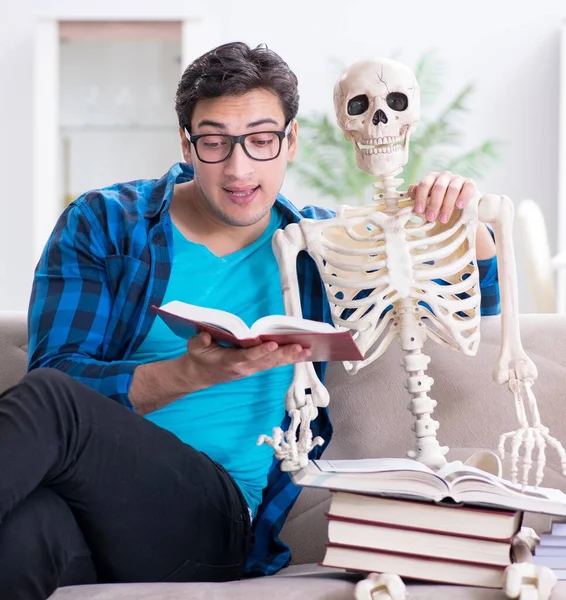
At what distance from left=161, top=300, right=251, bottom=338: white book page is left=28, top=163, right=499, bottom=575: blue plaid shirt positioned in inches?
15.9

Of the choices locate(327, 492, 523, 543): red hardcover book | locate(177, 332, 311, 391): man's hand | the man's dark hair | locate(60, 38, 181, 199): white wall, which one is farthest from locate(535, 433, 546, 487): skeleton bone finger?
locate(60, 38, 181, 199): white wall

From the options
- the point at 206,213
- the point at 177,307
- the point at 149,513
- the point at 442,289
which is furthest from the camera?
the point at 206,213

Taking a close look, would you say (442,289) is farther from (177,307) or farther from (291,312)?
(177,307)

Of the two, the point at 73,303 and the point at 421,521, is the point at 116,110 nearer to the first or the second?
the point at 73,303

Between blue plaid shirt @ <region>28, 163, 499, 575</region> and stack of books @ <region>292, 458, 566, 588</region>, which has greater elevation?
blue plaid shirt @ <region>28, 163, 499, 575</region>

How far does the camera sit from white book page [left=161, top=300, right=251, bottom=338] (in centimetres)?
124

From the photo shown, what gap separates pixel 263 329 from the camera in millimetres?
1258

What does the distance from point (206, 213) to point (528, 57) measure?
466 cm

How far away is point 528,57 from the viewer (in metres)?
5.92

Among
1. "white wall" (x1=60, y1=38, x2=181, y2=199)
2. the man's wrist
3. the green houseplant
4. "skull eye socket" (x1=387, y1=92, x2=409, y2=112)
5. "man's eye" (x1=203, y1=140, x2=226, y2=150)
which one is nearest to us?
the man's wrist

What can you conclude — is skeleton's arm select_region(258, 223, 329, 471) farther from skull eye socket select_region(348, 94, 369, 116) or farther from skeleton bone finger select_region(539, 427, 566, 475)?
skeleton bone finger select_region(539, 427, 566, 475)

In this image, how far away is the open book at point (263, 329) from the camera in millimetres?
1236

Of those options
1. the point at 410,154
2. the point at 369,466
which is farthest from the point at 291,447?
the point at 410,154

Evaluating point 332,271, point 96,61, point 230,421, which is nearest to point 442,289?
point 332,271
